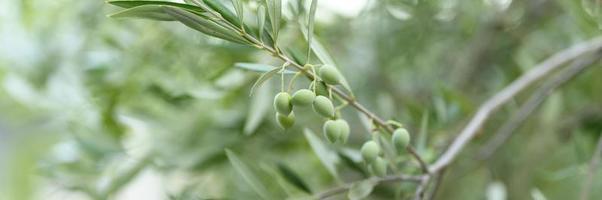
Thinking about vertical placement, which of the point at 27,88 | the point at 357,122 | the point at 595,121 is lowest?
the point at 595,121

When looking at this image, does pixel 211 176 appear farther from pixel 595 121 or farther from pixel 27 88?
pixel 595 121

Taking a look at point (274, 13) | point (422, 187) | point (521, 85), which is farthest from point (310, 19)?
point (521, 85)

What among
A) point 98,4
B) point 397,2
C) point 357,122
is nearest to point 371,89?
point 357,122

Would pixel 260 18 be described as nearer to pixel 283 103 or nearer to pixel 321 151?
pixel 283 103

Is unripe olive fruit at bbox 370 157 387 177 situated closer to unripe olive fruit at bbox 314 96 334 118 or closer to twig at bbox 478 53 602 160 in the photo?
unripe olive fruit at bbox 314 96 334 118

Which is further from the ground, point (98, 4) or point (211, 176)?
point (98, 4)

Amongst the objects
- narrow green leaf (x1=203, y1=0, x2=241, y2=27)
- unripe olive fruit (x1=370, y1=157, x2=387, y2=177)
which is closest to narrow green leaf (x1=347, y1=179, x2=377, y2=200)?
unripe olive fruit (x1=370, y1=157, x2=387, y2=177)

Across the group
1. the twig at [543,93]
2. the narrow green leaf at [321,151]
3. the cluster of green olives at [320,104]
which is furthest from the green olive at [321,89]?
the twig at [543,93]

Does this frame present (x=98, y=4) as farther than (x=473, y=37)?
No
